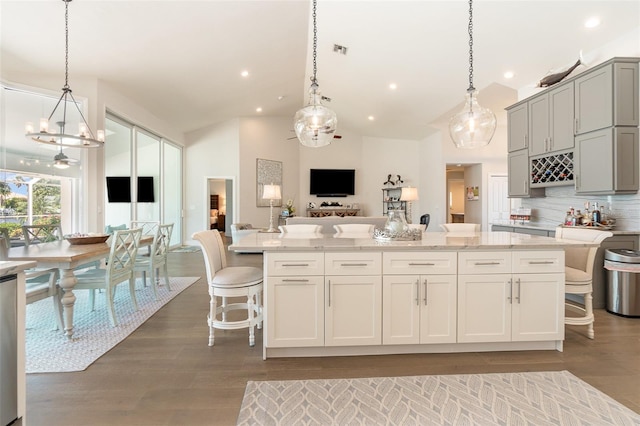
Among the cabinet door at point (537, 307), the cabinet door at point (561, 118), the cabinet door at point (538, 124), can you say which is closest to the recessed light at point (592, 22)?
the cabinet door at point (561, 118)

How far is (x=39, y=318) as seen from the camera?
319 cm

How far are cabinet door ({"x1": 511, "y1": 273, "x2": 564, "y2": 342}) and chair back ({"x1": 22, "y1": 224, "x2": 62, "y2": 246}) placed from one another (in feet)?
16.2

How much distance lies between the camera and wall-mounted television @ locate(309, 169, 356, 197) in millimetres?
9898

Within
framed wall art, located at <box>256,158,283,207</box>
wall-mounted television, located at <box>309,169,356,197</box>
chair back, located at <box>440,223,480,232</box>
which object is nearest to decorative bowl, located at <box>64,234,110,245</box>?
chair back, located at <box>440,223,480,232</box>

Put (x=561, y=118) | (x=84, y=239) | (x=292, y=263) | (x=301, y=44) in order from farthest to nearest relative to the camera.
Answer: (x=301, y=44) → (x=561, y=118) → (x=84, y=239) → (x=292, y=263)

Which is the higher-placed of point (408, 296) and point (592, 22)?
point (592, 22)

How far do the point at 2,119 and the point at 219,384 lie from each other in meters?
4.52

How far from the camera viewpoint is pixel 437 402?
6.03ft

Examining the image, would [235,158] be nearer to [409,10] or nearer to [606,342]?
[409,10]

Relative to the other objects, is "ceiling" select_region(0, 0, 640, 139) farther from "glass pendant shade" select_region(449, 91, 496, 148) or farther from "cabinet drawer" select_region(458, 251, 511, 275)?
"cabinet drawer" select_region(458, 251, 511, 275)

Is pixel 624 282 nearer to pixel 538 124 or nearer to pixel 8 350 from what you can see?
pixel 538 124

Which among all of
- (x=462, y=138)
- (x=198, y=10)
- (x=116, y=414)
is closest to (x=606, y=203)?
(x=462, y=138)

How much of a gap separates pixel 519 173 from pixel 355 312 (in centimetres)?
410

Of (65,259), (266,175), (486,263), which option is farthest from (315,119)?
(266,175)
